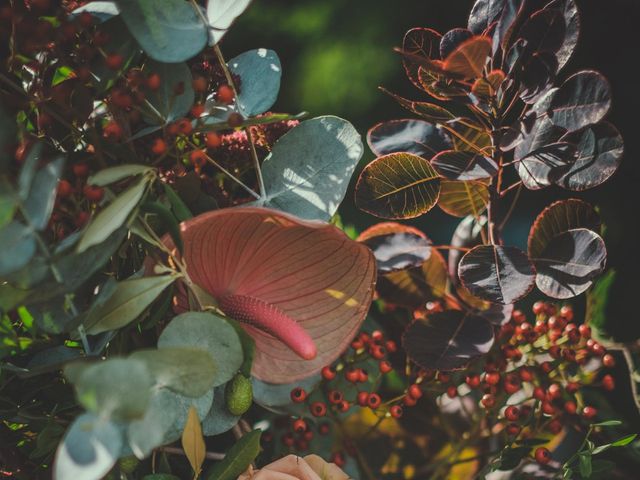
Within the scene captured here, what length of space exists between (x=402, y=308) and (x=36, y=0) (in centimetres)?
47

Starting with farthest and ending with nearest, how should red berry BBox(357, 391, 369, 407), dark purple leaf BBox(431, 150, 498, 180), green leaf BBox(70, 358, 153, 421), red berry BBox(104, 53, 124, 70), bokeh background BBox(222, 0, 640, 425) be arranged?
bokeh background BBox(222, 0, 640, 425) < red berry BBox(357, 391, 369, 407) < dark purple leaf BBox(431, 150, 498, 180) < red berry BBox(104, 53, 124, 70) < green leaf BBox(70, 358, 153, 421)

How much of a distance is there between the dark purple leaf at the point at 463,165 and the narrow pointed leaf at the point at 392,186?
22 millimetres

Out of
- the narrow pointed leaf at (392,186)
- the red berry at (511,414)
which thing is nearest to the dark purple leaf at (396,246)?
the narrow pointed leaf at (392,186)

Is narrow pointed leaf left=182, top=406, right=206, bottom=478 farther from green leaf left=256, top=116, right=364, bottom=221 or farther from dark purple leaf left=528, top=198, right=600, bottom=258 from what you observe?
dark purple leaf left=528, top=198, right=600, bottom=258

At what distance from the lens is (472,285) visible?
0.58 metres

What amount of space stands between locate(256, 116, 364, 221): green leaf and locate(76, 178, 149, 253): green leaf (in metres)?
0.14

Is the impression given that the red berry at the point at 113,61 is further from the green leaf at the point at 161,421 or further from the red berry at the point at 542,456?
the red berry at the point at 542,456

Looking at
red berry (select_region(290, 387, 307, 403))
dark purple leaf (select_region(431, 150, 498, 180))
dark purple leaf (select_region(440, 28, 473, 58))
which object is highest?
dark purple leaf (select_region(440, 28, 473, 58))

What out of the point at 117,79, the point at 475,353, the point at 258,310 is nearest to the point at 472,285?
the point at 475,353

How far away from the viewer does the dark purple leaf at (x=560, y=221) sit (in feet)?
2.00

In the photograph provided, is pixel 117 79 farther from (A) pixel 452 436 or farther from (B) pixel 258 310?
(A) pixel 452 436

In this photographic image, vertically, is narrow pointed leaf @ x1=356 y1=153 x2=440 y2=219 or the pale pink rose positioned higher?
narrow pointed leaf @ x1=356 y1=153 x2=440 y2=219

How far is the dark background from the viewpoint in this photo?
867 millimetres

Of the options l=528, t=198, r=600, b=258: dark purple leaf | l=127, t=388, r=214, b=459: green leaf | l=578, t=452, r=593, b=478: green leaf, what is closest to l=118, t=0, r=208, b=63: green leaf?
l=127, t=388, r=214, b=459: green leaf
